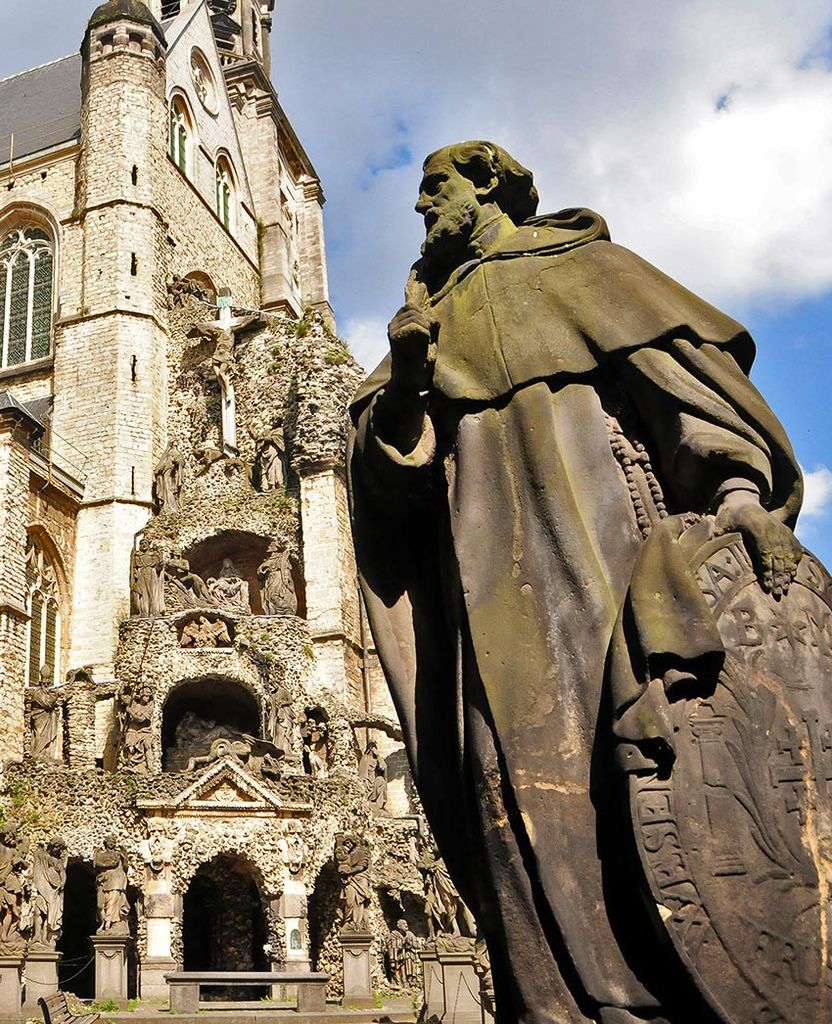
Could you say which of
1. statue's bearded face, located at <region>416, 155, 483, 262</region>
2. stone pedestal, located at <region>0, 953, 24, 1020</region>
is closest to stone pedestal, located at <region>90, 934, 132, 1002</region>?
stone pedestal, located at <region>0, 953, 24, 1020</region>

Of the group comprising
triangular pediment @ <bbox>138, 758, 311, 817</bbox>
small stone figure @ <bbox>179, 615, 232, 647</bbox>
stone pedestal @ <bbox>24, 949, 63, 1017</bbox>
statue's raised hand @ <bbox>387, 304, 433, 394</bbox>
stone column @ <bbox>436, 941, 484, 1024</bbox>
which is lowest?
stone column @ <bbox>436, 941, 484, 1024</bbox>

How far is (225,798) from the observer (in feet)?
71.8

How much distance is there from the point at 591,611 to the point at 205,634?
75.5 ft

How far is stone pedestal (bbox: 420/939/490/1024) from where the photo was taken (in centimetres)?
1484

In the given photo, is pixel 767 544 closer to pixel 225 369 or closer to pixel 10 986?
pixel 10 986

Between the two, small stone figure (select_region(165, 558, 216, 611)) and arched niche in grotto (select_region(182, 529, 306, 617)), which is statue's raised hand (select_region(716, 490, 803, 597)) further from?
arched niche in grotto (select_region(182, 529, 306, 617))

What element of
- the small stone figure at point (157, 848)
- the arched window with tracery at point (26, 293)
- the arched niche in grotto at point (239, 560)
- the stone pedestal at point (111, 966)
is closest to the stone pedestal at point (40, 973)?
the stone pedestal at point (111, 966)

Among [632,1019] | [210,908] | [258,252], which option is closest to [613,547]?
[632,1019]

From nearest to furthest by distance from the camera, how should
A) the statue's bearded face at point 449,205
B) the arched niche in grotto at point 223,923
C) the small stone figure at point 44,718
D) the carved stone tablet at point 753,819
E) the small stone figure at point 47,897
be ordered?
1. the carved stone tablet at point 753,819
2. the statue's bearded face at point 449,205
3. the small stone figure at point 47,897
4. the arched niche in grotto at point 223,923
5. the small stone figure at point 44,718

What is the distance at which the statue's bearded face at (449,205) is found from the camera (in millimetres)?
3086

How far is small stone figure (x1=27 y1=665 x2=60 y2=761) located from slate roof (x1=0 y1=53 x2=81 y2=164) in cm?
1712

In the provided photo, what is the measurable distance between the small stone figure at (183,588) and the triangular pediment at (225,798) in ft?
15.3

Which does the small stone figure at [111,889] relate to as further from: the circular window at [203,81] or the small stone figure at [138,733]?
the circular window at [203,81]

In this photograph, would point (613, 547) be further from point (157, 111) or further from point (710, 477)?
point (157, 111)
